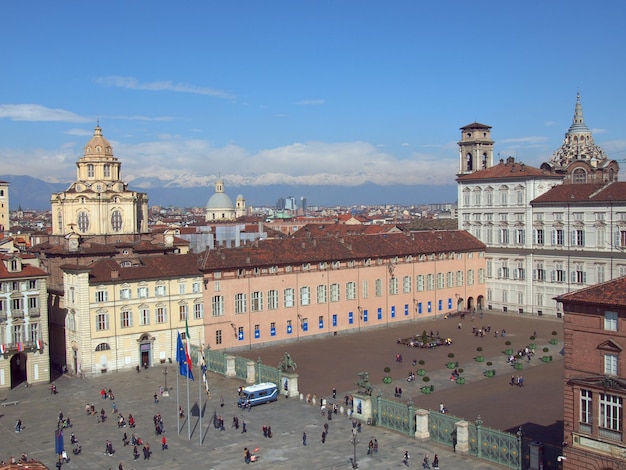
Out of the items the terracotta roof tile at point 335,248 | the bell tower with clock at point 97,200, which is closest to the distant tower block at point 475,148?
the terracotta roof tile at point 335,248

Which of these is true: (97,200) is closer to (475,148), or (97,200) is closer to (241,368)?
(241,368)

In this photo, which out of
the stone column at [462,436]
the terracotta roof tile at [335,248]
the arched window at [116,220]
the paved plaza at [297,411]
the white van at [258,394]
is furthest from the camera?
the arched window at [116,220]

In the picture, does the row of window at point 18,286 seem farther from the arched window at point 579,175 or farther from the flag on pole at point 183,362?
the arched window at point 579,175

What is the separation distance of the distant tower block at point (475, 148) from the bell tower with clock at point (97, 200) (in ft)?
152

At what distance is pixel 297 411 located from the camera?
50438mm

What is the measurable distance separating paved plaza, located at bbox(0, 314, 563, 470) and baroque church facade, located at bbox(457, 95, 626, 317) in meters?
14.9

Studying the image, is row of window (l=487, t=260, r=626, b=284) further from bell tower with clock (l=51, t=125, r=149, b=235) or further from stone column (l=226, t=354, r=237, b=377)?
bell tower with clock (l=51, t=125, r=149, b=235)

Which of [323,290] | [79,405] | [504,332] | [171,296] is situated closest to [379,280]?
[323,290]

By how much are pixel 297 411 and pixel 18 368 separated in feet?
89.5

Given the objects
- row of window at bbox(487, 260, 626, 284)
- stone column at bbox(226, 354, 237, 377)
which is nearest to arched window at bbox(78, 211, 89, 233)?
stone column at bbox(226, 354, 237, 377)

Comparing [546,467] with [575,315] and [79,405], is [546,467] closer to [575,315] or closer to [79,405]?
[575,315]

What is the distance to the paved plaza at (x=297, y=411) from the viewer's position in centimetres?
4172

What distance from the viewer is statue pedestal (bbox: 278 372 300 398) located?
53.8 metres

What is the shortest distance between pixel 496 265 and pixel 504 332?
1764 centimetres
